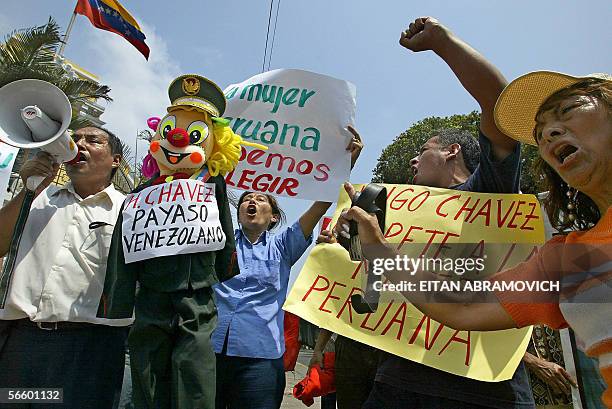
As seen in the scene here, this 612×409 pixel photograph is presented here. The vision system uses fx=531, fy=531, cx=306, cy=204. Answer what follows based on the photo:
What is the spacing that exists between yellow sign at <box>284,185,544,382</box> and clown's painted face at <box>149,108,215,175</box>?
80cm

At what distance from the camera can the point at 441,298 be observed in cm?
162

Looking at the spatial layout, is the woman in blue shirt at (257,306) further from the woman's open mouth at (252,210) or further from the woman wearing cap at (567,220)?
the woman wearing cap at (567,220)

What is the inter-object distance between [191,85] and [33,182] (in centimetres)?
89

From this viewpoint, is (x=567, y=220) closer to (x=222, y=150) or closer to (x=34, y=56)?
(x=222, y=150)

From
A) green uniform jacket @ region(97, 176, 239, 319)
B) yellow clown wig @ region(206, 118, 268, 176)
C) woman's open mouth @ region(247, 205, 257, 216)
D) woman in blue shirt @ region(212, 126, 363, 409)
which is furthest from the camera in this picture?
woman's open mouth @ region(247, 205, 257, 216)

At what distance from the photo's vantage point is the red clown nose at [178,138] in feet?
8.15

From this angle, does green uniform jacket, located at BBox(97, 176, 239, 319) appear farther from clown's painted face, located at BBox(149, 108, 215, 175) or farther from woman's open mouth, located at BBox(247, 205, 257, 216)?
woman's open mouth, located at BBox(247, 205, 257, 216)

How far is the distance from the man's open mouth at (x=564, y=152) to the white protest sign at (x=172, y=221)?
4.76 feet

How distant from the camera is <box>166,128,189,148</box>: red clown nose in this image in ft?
8.15

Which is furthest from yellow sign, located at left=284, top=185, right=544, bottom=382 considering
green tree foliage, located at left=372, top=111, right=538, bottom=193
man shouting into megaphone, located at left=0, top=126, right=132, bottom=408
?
green tree foliage, located at left=372, top=111, right=538, bottom=193

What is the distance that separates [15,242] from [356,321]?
5.39 ft

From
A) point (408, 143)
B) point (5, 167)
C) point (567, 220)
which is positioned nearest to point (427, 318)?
point (567, 220)

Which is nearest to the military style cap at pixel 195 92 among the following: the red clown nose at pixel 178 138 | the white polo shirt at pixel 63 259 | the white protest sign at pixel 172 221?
the red clown nose at pixel 178 138

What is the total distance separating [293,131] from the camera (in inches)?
141
